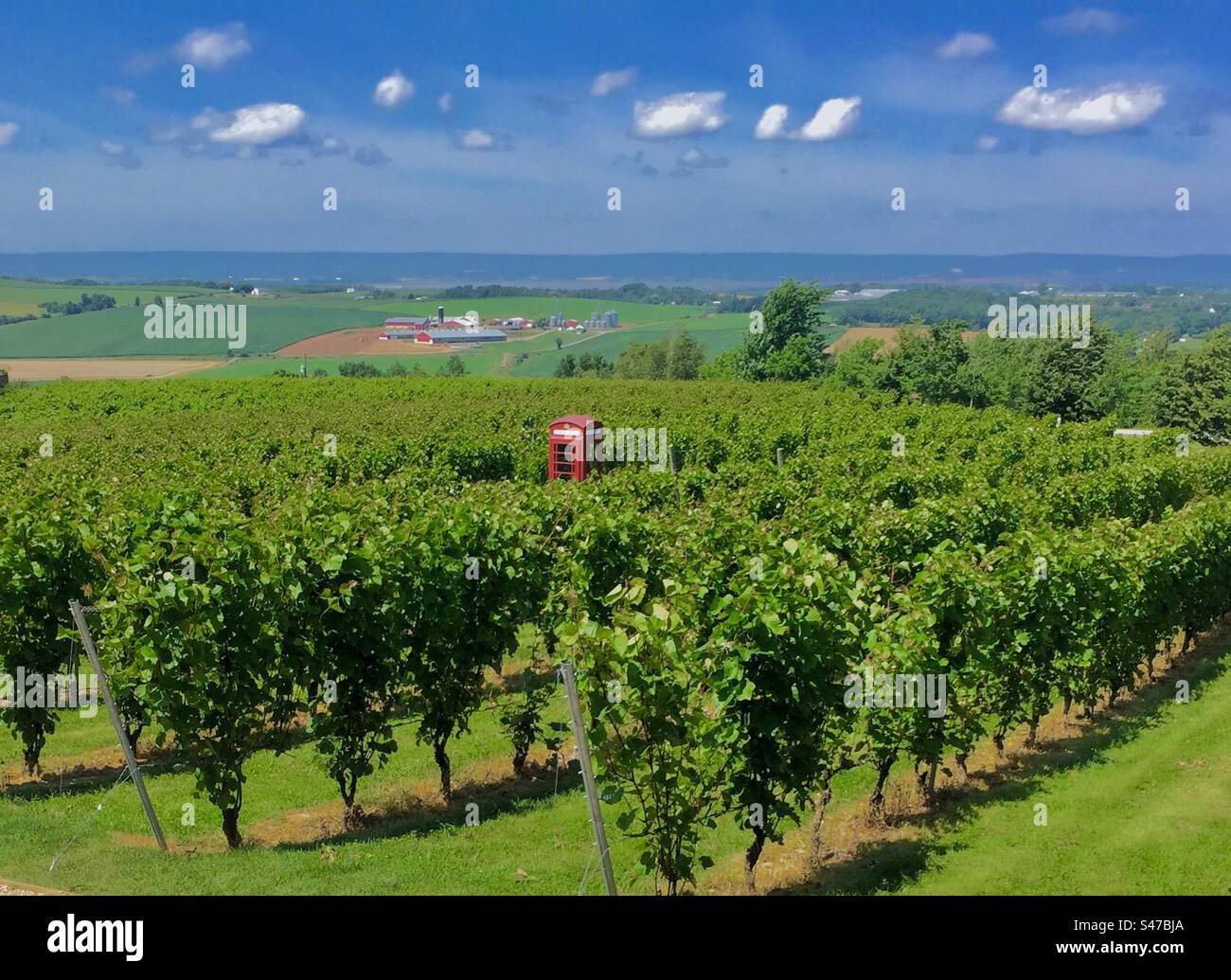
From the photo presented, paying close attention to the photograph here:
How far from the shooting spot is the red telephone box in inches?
1249

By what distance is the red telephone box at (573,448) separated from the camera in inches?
1249

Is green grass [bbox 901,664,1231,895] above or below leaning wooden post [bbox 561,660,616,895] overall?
below

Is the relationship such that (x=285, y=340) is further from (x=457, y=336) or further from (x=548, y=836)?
(x=548, y=836)

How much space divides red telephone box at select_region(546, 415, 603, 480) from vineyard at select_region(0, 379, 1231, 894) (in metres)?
9.71

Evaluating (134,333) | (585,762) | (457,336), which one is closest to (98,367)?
(134,333)

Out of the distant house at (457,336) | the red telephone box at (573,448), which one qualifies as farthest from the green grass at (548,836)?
the distant house at (457,336)

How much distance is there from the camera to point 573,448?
105 ft

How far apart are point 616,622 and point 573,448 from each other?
23195mm

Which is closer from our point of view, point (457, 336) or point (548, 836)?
point (548, 836)

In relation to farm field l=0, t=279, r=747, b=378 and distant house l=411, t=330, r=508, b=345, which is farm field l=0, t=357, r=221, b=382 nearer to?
farm field l=0, t=279, r=747, b=378

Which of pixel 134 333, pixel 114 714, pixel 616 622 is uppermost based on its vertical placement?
pixel 134 333

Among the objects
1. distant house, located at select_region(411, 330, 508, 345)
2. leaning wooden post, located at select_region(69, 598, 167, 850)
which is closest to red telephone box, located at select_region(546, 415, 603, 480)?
leaning wooden post, located at select_region(69, 598, 167, 850)

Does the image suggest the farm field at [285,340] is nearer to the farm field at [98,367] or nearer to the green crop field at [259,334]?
the green crop field at [259,334]
